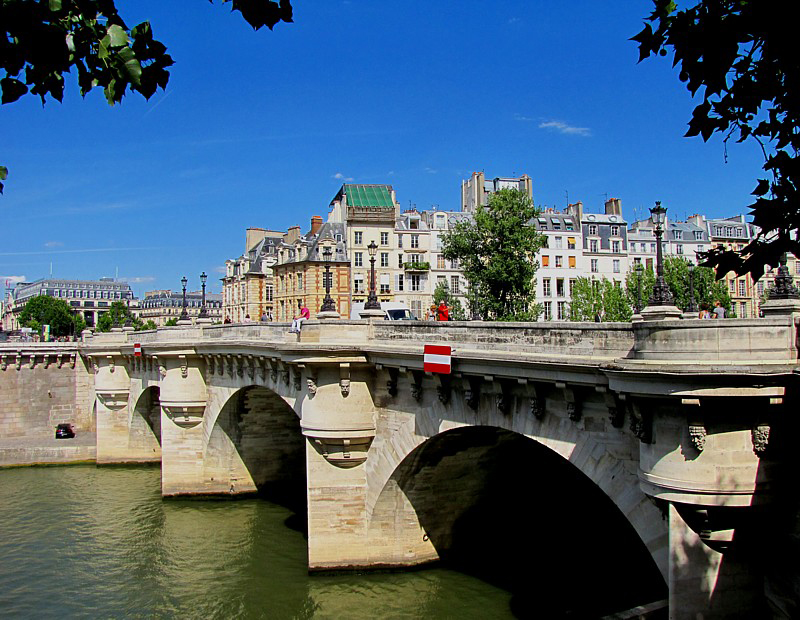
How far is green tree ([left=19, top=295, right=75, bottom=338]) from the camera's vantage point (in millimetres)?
108500

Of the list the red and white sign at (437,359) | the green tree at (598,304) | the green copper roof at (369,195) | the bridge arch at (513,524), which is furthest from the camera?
the green copper roof at (369,195)

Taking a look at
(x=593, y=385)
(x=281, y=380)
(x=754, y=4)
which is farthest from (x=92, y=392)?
(x=754, y=4)

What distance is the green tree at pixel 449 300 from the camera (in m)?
62.3

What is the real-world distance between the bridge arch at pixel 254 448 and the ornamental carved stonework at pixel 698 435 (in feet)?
81.6

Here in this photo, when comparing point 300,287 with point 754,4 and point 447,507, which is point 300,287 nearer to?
point 447,507

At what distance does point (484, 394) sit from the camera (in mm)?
17016

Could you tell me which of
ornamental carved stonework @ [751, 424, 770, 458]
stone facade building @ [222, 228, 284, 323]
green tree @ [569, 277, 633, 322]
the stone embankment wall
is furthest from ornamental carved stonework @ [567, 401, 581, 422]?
stone facade building @ [222, 228, 284, 323]

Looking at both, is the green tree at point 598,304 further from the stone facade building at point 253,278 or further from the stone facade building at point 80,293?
the stone facade building at point 80,293

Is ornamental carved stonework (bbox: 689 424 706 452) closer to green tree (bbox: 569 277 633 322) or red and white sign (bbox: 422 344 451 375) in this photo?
red and white sign (bbox: 422 344 451 375)

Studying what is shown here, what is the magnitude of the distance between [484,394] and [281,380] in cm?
1169

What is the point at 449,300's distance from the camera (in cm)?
6431

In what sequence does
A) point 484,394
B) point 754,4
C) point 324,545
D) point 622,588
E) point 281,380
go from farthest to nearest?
1. point 281,380
2. point 324,545
3. point 622,588
4. point 484,394
5. point 754,4

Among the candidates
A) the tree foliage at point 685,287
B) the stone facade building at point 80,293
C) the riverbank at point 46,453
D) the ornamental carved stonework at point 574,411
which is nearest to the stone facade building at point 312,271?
the tree foliage at point 685,287

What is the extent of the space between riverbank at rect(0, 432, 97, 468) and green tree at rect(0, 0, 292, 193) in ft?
142
